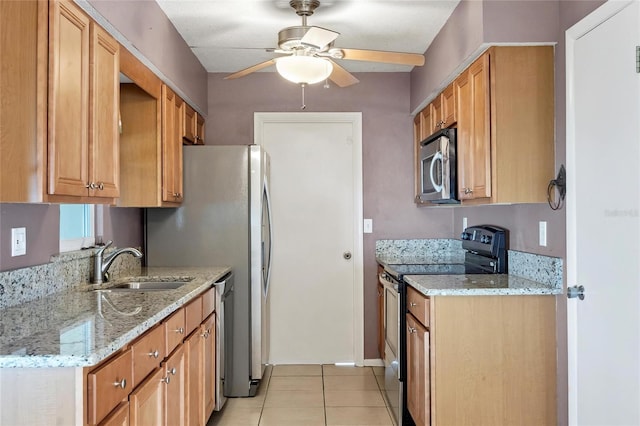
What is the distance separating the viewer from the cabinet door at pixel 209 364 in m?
2.70

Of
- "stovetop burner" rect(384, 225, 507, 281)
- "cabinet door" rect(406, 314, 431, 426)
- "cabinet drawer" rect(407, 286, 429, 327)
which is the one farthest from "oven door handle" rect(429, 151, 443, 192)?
"cabinet door" rect(406, 314, 431, 426)

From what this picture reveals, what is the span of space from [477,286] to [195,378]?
149 cm

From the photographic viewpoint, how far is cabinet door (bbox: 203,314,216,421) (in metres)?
2.70

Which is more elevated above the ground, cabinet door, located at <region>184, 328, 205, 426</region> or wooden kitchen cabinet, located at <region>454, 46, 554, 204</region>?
wooden kitchen cabinet, located at <region>454, 46, 554, 204</region>

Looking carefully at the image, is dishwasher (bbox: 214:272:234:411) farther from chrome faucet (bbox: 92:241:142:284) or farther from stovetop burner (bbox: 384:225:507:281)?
stovetop burner (bbox: 384:225:507:281)

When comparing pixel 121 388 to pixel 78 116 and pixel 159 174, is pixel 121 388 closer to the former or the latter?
pixel 78 116

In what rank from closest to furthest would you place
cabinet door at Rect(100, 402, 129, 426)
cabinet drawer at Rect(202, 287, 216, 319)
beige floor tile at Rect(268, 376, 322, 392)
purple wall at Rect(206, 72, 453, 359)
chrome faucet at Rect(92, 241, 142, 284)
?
cabinet door at Rect(100, 402, 129, 426), chrome faucet at Rect(92, 241, 142, 284), cabinet drawer at Rect(202, 287, 216, 319), beige floor tile at Rect(268, 376, 322, 392), purple wall at Rect(206, 72, 453, 359)

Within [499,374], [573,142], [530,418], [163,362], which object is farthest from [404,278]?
[163,362]

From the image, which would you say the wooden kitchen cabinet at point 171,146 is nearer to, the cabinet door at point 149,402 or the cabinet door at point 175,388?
the cabinet door at point 175,388

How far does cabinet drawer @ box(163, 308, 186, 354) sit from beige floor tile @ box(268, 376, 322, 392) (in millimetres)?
1524

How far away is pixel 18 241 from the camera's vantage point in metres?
1.97

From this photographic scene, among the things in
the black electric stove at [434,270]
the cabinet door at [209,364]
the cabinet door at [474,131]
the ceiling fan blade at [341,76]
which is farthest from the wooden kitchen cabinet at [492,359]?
the ceiling fan blade at [341,76]

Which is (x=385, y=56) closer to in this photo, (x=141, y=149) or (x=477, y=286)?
(x=477, y=286)

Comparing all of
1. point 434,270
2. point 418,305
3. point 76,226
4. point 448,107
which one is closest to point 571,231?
point 418,305
